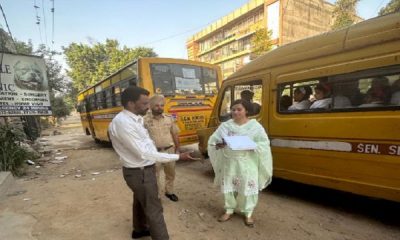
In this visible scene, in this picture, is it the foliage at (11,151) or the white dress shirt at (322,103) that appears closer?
the white dress shirt at (322,103)

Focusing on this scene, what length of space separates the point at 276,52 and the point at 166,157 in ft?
9.45

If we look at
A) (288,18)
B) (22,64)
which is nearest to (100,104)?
(22,64)

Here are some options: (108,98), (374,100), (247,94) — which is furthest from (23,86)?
(374,100)

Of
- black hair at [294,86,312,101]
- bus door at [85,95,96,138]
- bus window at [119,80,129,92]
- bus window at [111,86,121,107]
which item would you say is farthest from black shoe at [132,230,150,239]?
bus door at [85,95,96,138]

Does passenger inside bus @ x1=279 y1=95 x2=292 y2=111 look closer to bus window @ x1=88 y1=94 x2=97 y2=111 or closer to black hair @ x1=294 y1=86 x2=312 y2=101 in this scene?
black hair @ x1=294 y1=86 x2=312 y2=101

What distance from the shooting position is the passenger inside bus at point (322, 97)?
3.74m

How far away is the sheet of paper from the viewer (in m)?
3.21

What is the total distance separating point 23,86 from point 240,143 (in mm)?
7129

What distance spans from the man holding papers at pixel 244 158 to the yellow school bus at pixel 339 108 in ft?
2.93

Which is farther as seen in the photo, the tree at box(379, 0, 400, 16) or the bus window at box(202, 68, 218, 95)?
the tree at box(379, 0, 400, 16)

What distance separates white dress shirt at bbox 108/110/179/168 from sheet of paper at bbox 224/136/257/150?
82 cm

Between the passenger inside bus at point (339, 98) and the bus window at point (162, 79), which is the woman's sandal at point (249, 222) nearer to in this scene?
the passenger inside bus at point (339, 98)

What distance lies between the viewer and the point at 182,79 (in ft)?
26.2

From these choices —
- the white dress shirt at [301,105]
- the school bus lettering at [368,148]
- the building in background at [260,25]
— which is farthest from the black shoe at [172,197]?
the building in background at [260,25]
